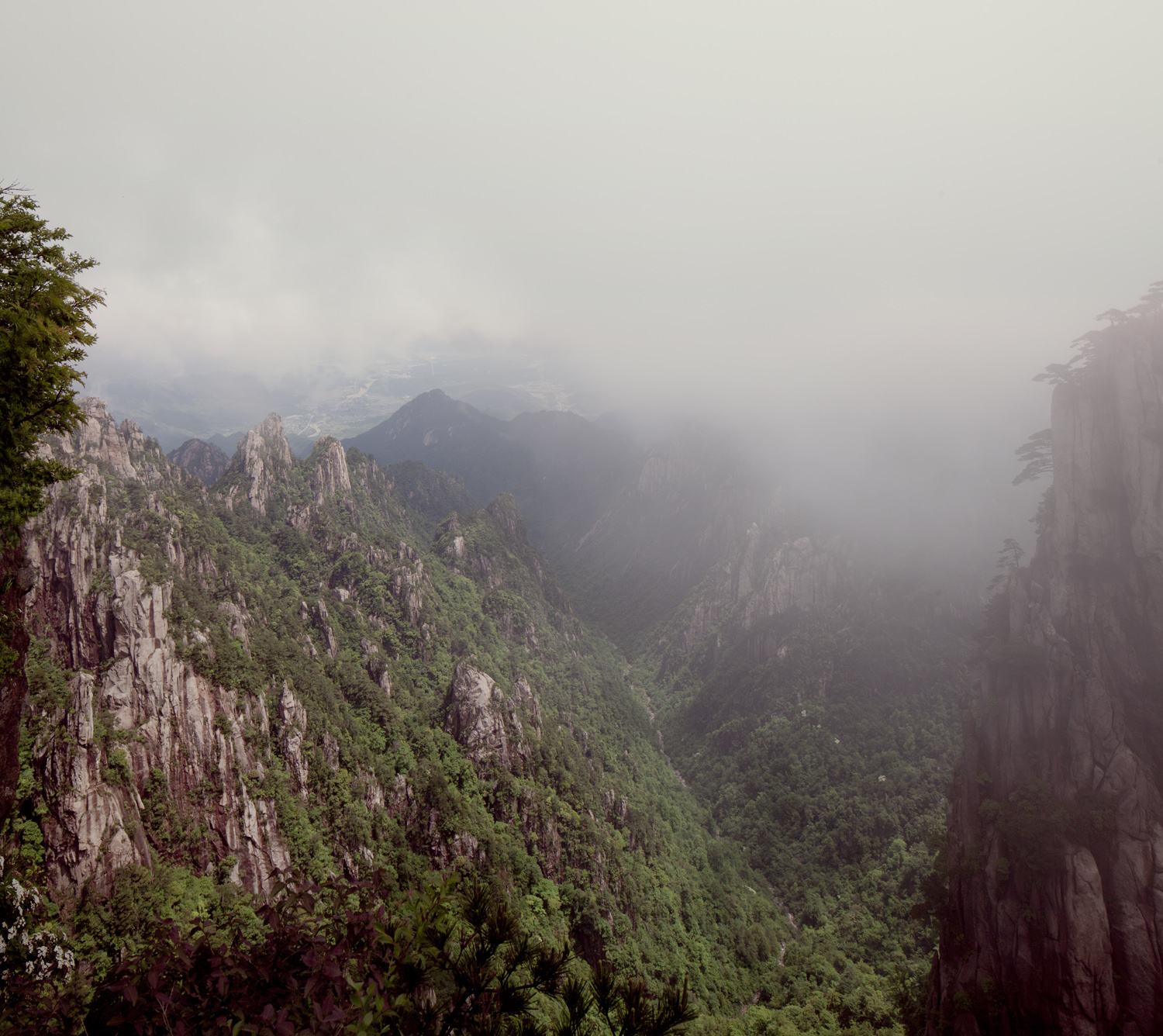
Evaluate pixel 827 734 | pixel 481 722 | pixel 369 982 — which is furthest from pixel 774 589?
pixel 369 982

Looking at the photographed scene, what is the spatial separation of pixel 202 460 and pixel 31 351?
222 meters

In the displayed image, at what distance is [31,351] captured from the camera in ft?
34.8

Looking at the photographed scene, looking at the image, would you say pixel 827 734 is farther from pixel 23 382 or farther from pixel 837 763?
pixel 23 382

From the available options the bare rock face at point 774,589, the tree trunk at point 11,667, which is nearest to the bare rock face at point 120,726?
the tree trunk at point 11,667

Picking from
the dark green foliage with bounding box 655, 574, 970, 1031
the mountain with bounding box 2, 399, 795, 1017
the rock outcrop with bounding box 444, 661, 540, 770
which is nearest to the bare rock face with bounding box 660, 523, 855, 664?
the dark green foliage with bounding box 655, 574, 970, 1031

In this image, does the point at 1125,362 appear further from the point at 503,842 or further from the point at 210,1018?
the point at 503,842

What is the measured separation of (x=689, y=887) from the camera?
261ft

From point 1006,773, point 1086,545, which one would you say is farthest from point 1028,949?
point 1086,545

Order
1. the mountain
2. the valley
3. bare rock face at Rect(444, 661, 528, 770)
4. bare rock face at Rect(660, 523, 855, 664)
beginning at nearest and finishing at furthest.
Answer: the valley, the mountain, bare rock face at Rect(444, 661, 528, 770), bare rock face at Rect(660, 523, 855, 664)

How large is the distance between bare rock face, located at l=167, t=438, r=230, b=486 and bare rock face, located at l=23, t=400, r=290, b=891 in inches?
6103

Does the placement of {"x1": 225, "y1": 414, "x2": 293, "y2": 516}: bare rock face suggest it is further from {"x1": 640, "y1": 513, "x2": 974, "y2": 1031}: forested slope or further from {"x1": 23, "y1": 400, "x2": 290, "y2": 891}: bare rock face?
{"x1": 640, "y1": 513, "x2": 974, "y2": 1031}: forested slope

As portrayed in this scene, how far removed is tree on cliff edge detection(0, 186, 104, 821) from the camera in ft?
35.2

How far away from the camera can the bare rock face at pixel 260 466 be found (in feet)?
372

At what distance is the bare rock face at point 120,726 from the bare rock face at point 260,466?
202 ft
